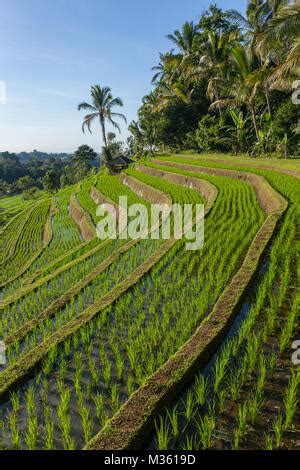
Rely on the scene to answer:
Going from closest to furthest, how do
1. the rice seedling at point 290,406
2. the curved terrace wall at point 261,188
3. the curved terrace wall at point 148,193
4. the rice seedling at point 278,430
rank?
the rice seedling at point 278,430 → the rice seedling at point 290,406 → the curved terrace wall at point 261,188 → the curved terrace wall at point 148,193

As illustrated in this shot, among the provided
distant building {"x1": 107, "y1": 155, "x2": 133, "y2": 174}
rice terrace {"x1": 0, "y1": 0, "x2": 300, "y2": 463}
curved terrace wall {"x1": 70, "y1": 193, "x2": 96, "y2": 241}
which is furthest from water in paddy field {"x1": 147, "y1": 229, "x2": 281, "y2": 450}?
distant building {"x1": 107, "y1": 155, "x2": 133, "y2": 174}

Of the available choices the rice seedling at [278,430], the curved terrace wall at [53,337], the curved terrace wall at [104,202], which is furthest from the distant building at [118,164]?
the rice seedling at [278,430]

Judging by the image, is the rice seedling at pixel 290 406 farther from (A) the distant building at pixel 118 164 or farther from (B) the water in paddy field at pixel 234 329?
(A) the distant building at pixel 118 164

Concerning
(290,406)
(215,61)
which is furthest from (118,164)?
(290,406)

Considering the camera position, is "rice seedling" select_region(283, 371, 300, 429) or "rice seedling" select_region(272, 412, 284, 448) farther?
"rice seedling" select_region(283, 371, 300, 429)

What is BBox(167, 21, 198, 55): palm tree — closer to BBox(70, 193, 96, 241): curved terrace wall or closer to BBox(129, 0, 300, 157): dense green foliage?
BBox(129, 0, 300, 157): dense green foliage

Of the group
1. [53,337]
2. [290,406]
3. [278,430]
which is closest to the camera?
[278,430]

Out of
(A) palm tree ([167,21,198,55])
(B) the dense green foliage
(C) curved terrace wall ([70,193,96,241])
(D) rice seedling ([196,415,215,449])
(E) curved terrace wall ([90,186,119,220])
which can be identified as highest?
(A) palm tree ([167,21,198,55])

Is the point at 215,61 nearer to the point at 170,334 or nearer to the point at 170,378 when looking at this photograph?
the point at 170,334

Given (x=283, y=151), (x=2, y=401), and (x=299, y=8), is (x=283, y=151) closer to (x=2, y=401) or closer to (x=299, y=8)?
(x=299, y=8)

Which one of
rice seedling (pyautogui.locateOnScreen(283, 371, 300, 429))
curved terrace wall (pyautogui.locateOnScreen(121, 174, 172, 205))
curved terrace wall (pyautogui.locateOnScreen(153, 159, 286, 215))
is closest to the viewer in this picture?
rice seedling (pyautogui.locateOnScreen(283, 371, 300, 429))
